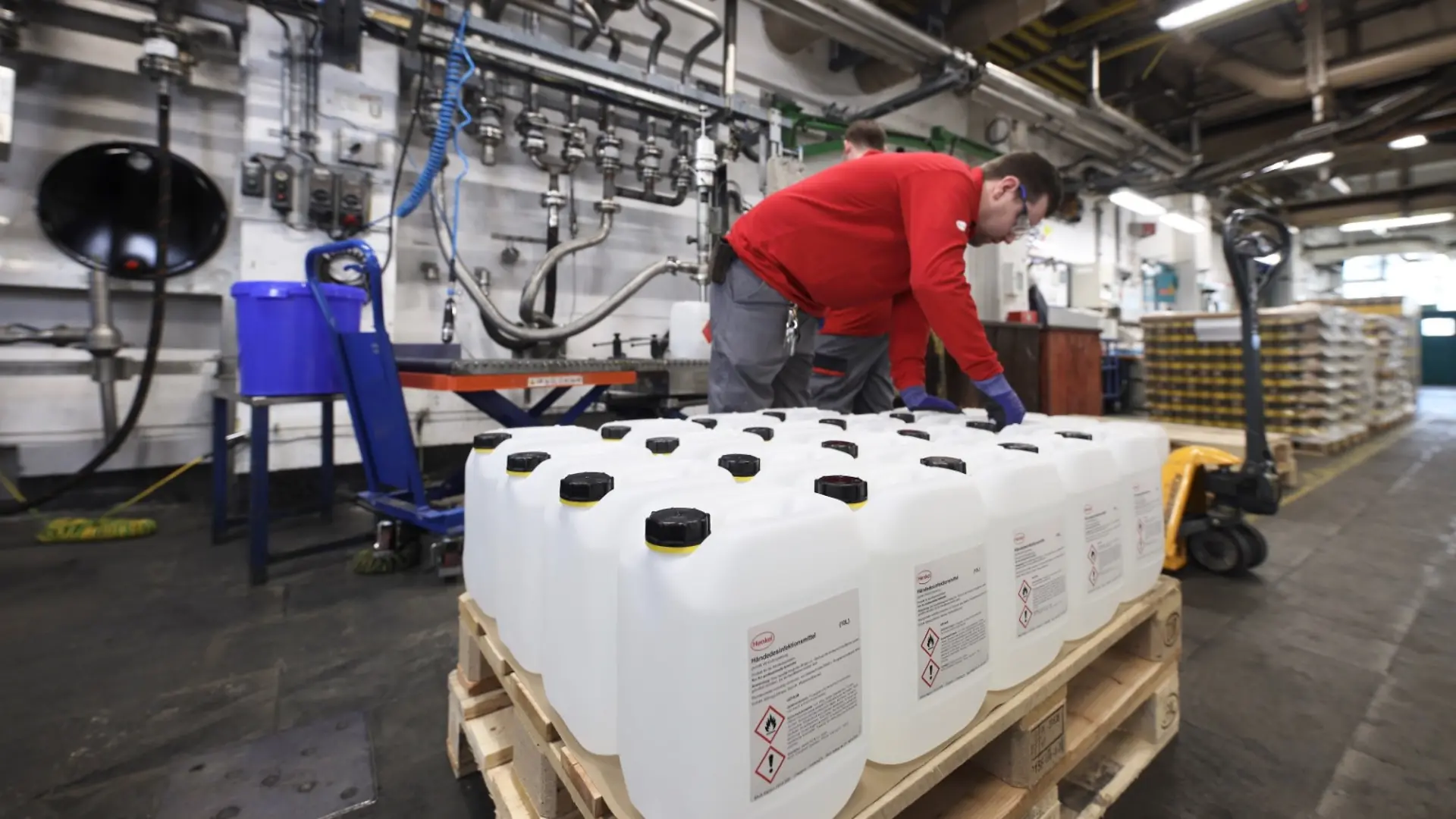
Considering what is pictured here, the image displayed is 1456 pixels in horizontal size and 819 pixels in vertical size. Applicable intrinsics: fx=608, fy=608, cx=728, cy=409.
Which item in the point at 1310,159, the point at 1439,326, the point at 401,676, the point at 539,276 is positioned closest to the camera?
the point at 401,676

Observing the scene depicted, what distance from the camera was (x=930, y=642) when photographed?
70 centimetres

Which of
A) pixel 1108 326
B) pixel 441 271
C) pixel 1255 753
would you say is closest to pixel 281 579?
pixel 441 271

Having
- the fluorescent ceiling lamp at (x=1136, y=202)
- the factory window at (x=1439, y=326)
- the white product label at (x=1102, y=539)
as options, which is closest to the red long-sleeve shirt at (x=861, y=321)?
the white product label at (x=1102, y=539)

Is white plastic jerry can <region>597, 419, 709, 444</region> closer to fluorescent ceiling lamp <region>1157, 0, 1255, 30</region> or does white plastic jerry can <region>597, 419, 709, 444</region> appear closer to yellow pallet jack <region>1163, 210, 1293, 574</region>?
yellow pallet jack <region>1163, 210, 1293, 574</region>

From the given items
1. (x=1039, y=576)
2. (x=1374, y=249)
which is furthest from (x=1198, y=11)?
(x=1374, y=249)

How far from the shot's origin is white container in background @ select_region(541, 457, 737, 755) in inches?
26.0

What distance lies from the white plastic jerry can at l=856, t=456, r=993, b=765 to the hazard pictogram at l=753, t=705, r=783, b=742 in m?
0.14

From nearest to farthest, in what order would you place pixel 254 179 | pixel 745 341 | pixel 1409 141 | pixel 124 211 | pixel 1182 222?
pixel 745 341 → pixel 254 179 → pixel 124 211 → pixel 1409 141 → pixel 1182 222

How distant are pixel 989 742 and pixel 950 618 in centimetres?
23

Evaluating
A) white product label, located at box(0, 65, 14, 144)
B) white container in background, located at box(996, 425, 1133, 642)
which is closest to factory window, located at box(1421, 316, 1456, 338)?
white container in background, located at box(996, 425, 1133, 642)

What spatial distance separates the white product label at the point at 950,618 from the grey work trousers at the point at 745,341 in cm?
132

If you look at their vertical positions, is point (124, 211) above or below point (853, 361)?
above

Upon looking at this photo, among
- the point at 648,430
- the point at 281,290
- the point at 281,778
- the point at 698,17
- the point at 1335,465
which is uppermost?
the point at 698,17

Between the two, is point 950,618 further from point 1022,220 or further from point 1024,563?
point 1022,220
